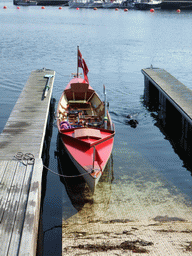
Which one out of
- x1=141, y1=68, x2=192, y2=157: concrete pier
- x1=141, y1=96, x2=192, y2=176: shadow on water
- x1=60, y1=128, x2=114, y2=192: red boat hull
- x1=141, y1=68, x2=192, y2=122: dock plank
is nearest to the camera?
x1=60, y1=128, x2=114, y2=192: red boat hull

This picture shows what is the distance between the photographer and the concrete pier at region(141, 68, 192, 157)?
17.8 metres

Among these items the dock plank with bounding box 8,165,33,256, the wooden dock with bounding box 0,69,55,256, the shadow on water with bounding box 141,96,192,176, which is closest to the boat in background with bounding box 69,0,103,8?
the shadow on water with bounding box 141,96,192,176

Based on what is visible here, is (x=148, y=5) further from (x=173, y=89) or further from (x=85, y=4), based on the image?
(x=173, y=89)

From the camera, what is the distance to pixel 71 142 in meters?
13.8

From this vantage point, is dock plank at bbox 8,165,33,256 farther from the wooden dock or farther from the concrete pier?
the concrete pier

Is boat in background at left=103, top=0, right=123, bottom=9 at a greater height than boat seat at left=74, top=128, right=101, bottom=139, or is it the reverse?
boat in background at left=103, top=0, right=123, bottom=9

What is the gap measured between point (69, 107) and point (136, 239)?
10.8m

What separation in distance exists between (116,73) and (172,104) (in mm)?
13289

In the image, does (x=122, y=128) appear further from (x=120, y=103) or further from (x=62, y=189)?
(x=62, y=189)

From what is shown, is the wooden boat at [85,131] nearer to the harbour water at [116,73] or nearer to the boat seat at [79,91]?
the boat seat at [79,91]

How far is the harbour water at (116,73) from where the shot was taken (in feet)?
45.9

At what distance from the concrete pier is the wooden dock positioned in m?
7.61

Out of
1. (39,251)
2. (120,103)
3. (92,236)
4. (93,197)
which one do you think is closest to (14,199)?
(39,251)

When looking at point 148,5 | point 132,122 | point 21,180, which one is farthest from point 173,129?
point 148,5
